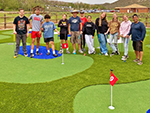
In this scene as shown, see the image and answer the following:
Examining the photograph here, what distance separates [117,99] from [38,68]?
3.08 metres

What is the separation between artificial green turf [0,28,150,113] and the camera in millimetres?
3344

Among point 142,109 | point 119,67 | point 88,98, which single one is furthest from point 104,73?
point 142,109

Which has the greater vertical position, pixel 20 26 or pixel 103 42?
pixel 20 26

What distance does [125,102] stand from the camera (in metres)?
3.56

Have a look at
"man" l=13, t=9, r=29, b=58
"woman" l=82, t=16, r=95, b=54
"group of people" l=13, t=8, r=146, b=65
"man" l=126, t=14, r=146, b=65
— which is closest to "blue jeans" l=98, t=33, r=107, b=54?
"group of people" l=13, t=8, r=146, b=65

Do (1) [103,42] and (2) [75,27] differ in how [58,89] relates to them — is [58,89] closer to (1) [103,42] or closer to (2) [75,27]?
(2) [75,27]

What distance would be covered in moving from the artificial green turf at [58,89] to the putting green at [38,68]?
1.00 feet

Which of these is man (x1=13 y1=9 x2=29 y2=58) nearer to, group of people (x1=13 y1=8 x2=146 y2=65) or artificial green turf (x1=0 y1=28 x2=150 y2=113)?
group of people (x1=13 y1=8 x2=146 y2=65)

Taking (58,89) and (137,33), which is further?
(137,33)

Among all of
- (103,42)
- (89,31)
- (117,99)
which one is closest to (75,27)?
(89,31)

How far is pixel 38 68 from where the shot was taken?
18.7 ft

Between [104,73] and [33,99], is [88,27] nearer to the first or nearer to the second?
[104,73]

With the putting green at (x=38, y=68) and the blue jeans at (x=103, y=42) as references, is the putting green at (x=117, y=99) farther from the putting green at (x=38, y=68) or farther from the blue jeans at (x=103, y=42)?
the blue jeans at (x=103, y=42)

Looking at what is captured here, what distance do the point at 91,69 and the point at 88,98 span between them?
205 cm
